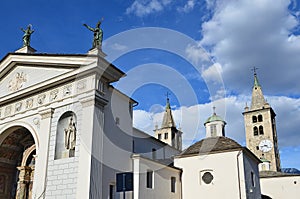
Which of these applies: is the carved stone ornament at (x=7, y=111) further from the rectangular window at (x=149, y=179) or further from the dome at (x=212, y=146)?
the dome at (x=212, y=146)

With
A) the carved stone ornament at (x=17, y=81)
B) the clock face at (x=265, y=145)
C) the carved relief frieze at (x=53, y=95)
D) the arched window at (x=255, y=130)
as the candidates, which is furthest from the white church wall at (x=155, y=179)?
the arched window at (x=255, y=130)

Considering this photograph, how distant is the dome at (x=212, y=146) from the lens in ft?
62.8

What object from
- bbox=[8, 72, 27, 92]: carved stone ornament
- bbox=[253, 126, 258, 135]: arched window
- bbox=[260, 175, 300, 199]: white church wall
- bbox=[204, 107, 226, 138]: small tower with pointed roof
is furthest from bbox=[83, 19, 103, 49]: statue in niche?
bbox=[253, 126, 258, 135]: arched window

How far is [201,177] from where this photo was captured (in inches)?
761

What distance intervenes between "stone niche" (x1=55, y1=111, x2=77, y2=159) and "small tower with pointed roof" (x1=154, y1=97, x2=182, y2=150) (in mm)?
24815

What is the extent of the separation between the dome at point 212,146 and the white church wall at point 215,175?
28 centimetres

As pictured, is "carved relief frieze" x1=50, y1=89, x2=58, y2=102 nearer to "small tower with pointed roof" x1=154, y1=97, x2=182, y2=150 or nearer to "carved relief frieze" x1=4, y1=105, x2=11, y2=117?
"carved relief frieze" x1=4, y1=105, x2=11, y2=117

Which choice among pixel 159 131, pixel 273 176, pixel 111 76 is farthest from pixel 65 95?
pixel 159 131

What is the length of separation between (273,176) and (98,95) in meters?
20.2

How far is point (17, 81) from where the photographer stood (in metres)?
16.6

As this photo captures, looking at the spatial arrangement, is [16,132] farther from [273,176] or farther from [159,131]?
[159,131]

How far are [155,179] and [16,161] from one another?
301 inches

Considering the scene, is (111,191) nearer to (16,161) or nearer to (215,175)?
(16,161)

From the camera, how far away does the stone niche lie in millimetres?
13445
